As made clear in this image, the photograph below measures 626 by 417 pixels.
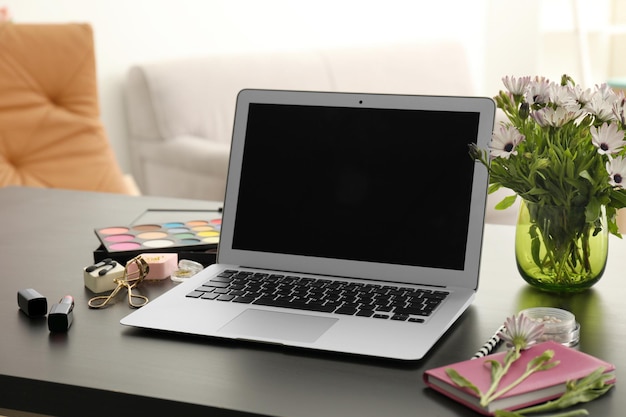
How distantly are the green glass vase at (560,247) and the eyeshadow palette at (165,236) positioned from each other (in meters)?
0.41

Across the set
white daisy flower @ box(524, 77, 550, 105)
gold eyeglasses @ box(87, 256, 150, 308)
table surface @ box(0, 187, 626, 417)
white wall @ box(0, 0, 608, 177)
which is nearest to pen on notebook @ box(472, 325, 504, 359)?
table surface @ box(0, 187, 626, 417)

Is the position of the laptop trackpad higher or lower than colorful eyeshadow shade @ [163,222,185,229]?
higher

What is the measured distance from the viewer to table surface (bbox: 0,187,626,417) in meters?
0.78

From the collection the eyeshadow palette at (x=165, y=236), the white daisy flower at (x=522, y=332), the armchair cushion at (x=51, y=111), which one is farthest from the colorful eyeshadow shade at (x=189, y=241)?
the armchair cushion at (x=51, y=111)

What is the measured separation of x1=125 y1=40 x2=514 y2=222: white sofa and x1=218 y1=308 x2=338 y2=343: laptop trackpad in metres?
1.66

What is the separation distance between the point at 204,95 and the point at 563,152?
7.01 ft

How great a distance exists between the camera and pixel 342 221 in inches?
43.8

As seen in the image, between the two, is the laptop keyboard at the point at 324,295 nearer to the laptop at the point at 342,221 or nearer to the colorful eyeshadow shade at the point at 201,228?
the laptop at the point at 342,221

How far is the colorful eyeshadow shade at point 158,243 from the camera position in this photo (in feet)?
4.05

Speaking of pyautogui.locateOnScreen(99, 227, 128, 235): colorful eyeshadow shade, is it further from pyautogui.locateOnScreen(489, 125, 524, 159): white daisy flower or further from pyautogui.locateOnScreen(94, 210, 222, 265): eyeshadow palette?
pyautogui.locateOnScreen(489, 125, 524, 159): white daisy flower

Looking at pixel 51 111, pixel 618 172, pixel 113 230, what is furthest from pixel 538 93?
pixel 51 111

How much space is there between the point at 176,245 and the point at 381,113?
1.12 ft

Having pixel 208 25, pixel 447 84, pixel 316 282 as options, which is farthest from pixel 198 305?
pixel 447 84

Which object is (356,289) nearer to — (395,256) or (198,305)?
(395,256)
